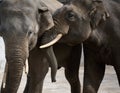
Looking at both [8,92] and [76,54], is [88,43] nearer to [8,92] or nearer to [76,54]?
[76,54]

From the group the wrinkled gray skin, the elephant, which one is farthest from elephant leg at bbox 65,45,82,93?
the wrinkled gray skin

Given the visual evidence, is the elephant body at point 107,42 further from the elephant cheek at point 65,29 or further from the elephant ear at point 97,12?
the elephant cheek at point 65,29

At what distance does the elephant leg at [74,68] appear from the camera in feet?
20.4

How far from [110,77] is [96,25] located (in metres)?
5.00

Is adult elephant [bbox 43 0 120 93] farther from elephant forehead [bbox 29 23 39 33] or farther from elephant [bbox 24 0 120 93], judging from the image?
elephant forehead [bbox 29 23 39 33]

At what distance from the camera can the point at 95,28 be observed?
5.55 m

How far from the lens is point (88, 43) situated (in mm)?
5648

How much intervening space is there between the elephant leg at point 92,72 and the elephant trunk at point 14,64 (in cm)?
144

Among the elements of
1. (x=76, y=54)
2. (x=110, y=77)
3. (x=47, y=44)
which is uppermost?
(x=47, y=44)

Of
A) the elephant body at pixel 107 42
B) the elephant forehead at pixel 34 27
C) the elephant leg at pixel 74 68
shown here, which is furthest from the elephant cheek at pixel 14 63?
the elephant leg at pixel 74 68

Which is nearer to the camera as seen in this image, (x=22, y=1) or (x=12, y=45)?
(x=12, y=45)

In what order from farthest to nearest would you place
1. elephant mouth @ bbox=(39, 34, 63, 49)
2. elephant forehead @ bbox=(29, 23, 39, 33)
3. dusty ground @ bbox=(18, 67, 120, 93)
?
dusty ground @ bbox=(18, 67, 120, 93), elephant mouth @ bbox=(39, 34, 63, 49), elephant forehead @ bbox=(29, 23, 39, 33)

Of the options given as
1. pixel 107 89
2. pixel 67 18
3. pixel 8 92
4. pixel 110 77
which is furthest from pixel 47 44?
pixel 110 77

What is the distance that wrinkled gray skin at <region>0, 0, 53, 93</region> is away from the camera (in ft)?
14.6
